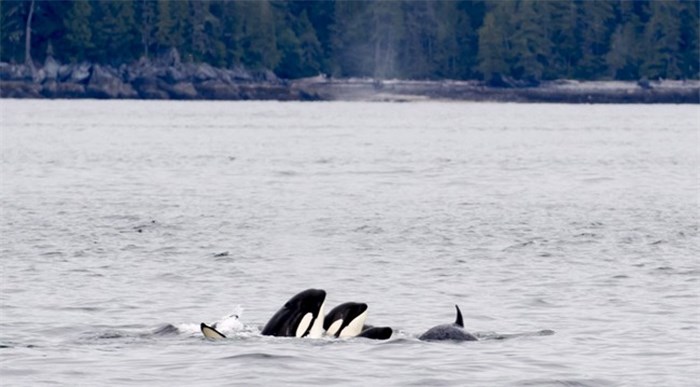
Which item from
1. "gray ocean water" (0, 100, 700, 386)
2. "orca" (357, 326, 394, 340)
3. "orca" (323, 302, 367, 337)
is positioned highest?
"orca" (323, 302, 367, 337)

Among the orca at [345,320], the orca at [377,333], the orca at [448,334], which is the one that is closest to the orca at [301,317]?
the orca at [345,320]

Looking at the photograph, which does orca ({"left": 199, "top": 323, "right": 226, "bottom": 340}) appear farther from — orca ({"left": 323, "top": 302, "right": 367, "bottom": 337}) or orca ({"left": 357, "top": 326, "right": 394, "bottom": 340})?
orca ({"left": 357, "top": 326, "right": 394, "bottom": 340})

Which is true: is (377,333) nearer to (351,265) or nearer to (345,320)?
(345,320)

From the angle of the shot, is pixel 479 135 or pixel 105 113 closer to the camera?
pixel 479 135

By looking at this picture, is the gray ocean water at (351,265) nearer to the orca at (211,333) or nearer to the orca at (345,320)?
the orca at (211,333)

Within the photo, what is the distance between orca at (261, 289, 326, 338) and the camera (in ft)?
69.1

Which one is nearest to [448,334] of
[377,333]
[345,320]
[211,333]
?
[377,333]

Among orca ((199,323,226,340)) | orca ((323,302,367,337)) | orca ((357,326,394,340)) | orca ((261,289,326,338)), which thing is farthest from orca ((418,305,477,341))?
orca ((199,323,226,340))

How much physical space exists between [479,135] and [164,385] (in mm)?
89235

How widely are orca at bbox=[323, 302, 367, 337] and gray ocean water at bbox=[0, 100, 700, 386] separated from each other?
1.03 feet

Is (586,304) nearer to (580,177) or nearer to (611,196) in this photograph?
(611,196)

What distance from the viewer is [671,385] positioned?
744 inches

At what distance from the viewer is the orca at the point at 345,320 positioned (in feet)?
70.4

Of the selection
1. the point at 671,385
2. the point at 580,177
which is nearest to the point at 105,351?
the point at 671,385
